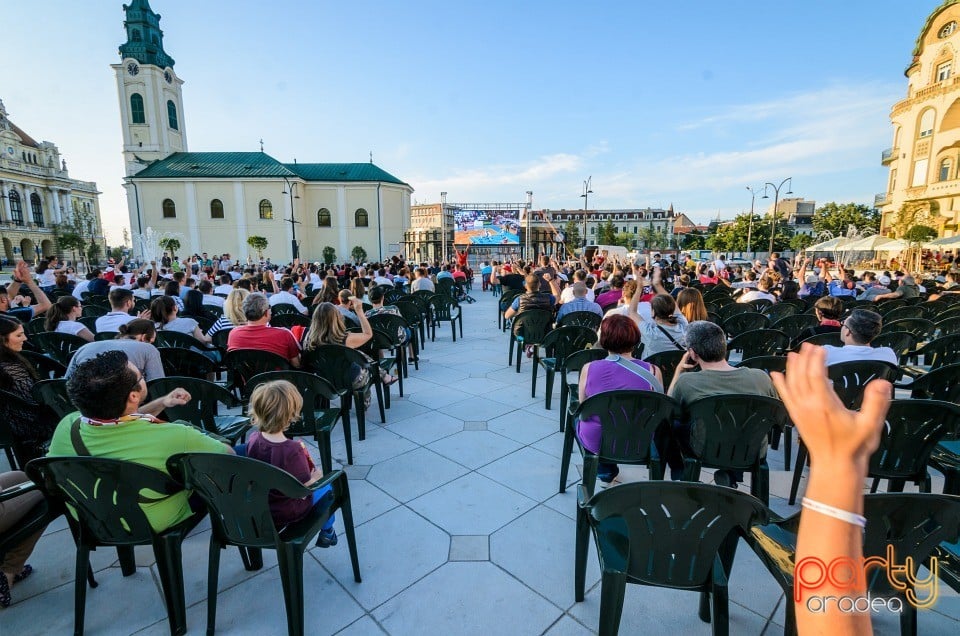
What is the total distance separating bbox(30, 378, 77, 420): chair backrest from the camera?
3.07 m

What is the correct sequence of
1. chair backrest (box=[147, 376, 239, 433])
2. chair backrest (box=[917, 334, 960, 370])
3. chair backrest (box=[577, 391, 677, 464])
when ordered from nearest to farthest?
chair backrest (box=[577, 391, 677, 464]) → chair backrest (box=[147, 376, 239, 433]) → chair backrest (box=[917, 334, 960, 370])

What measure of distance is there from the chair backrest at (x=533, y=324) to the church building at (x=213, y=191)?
1315 inches

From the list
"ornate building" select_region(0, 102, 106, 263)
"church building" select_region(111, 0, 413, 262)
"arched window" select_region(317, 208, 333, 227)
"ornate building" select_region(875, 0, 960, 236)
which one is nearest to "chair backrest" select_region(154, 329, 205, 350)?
"church building" select_region(111, 0, 413, 262)

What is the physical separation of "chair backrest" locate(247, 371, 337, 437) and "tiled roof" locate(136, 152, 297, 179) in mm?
38803

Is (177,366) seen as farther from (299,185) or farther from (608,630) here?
(299,185)

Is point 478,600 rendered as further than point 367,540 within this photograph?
No

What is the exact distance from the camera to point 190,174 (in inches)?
1447

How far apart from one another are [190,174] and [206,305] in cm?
3766

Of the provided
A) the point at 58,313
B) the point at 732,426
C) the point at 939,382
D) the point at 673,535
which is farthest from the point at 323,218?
the point at 673,535

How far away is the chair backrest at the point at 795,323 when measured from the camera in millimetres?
→ 6090

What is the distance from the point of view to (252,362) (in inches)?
153

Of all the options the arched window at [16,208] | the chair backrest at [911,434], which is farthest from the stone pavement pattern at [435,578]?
the arched window at [16,208]

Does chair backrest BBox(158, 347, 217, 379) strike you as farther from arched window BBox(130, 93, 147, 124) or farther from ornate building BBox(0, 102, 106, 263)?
ornate building BBox(0, 102, 106, 263)

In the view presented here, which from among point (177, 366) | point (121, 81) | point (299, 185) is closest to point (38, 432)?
point (177, 366)
